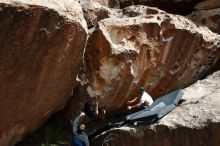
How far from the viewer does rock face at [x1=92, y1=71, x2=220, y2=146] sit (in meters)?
10.2

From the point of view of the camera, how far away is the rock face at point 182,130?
1017 centimetres

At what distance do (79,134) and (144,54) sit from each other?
296 cm

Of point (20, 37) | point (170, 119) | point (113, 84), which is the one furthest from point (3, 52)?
point (170, 119)

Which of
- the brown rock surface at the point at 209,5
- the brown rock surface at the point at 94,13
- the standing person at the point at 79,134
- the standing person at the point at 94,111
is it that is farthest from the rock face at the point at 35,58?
the brown rock surface at the point at 209,5

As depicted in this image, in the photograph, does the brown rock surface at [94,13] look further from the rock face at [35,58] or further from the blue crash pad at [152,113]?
the blue crash pad at [152,113]

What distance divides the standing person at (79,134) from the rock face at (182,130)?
1.67 feet

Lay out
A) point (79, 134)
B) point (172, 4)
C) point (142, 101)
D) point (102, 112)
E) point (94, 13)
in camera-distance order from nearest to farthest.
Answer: point (79, 134) < point (102, 112) < point (142, 101) < point (94, 13) < point (172, 4)

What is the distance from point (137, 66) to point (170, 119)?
1.93 meters

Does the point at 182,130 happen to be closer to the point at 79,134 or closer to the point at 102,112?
the point at 102,112

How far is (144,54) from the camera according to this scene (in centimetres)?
1201

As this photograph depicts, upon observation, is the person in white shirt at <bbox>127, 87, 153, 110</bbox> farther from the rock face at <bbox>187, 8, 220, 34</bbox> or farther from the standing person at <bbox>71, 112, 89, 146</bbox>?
the rock face at <bbox>187, 8, 220, 34</bbox>

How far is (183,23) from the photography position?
1275 cm

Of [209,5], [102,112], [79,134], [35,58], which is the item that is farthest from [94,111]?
[209,5]

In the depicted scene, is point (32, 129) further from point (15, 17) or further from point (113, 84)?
point (15, 17)
